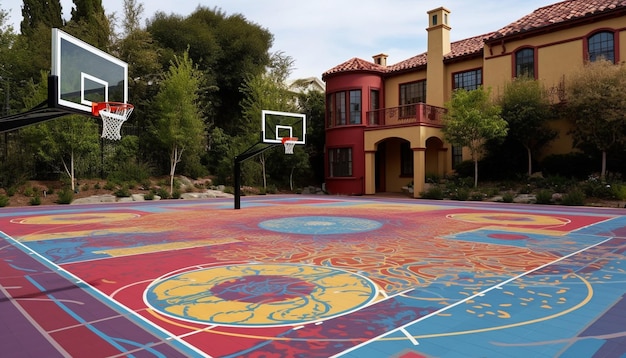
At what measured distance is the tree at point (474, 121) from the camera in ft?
62.3

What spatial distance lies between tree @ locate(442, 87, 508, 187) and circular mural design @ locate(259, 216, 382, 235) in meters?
10.0

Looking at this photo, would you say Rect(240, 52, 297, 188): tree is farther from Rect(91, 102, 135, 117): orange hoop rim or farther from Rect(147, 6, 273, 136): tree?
Rect(91, 102, 135, 117): orange hoop rim

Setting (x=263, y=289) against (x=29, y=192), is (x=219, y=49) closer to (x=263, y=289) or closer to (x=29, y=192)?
(x=29, y=192)

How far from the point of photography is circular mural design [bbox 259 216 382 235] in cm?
967

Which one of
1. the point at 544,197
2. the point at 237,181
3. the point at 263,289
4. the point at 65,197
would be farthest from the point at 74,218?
the point at 544,197

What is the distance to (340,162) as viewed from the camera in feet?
85.7

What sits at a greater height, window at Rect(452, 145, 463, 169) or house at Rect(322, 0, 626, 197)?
house at Rect(322, 0, 626, 197)

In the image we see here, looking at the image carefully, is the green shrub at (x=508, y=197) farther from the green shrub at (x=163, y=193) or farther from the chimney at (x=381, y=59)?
the green shrub at (x=163, y=193)

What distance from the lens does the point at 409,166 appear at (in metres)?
25.8

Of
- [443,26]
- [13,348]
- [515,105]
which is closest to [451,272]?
[13,348]

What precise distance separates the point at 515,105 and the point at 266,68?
17.7 meters

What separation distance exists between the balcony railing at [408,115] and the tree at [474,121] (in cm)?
172

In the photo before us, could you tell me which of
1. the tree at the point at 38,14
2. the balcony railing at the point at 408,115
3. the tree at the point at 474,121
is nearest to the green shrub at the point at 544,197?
the tree at the point at 474,121

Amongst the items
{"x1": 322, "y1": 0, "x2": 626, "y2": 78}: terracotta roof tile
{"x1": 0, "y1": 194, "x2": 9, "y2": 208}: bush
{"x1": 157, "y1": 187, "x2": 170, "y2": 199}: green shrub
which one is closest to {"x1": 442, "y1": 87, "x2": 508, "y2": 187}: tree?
{"x1": 322, "y1": 0, "x2": 626, "y2": 78}: terracotta roof tile
